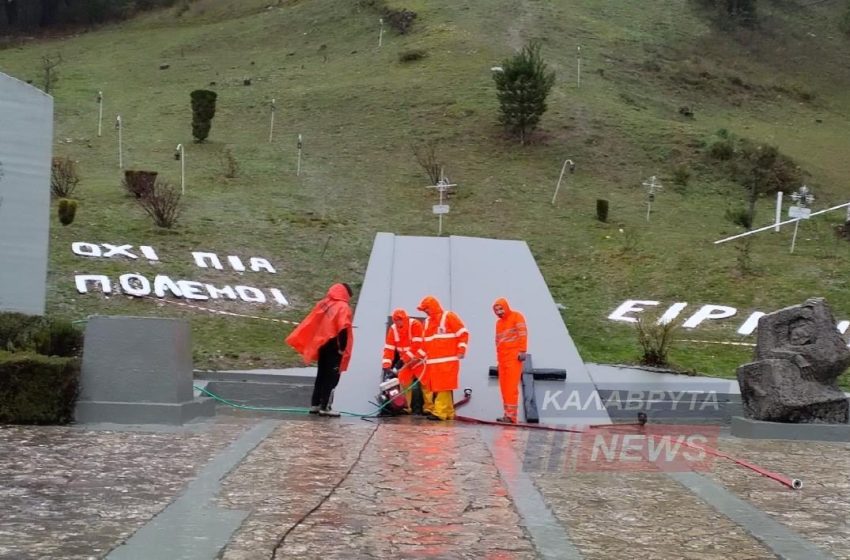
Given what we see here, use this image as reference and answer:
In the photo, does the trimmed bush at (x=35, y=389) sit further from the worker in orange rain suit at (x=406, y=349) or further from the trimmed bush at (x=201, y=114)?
the trimmed bush at (x=201, y=114)

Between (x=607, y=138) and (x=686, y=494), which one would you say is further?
(x=607, y=138)

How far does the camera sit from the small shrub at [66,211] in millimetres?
20234

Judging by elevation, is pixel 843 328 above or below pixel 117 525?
above

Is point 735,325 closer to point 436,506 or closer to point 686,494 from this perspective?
point 686,494

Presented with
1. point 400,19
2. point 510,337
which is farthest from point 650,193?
point 400,19

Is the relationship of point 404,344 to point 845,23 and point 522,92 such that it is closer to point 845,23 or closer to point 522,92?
point 522,92

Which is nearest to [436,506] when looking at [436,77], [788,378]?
[788,378]

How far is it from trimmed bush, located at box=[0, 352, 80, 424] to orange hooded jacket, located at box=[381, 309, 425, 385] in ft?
14.4

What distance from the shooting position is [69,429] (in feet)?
30.6

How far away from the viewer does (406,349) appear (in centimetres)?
1302

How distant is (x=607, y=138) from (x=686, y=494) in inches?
1061

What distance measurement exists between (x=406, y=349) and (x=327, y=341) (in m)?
1.28

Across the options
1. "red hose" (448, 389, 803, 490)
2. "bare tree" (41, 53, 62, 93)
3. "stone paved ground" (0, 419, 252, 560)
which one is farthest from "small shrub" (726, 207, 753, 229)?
"bare tree" (41, 53, 62, 93)

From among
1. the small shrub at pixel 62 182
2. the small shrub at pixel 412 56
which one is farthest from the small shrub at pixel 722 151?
the small shrub at pixel 62 182
